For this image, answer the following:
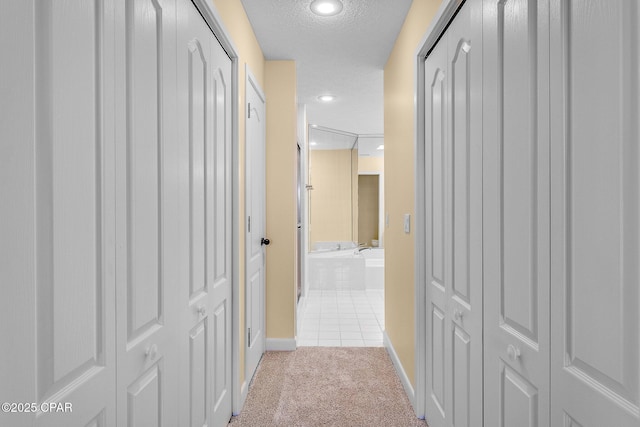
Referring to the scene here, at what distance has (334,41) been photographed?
103 inches

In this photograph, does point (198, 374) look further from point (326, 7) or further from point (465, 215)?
point (326, 7)

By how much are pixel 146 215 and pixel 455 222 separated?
3.92ft

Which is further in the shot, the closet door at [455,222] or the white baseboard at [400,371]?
the white baseboard at [400,371]

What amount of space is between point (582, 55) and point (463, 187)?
0.72 metres

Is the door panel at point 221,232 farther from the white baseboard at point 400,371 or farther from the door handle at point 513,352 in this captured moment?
the door handle at point 513,352

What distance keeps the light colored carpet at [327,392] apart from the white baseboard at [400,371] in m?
0.04

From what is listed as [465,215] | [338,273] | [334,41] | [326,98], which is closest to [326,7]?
[334,41]

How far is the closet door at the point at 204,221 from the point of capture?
54.8 inches

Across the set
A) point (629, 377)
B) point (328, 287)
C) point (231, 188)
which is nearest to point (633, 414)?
point (629, 377)

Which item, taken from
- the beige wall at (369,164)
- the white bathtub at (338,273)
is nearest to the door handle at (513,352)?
the white bathtub at (338,273)

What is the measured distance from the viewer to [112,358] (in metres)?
0.91

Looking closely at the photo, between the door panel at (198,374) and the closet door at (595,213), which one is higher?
the closet door at (595,213)

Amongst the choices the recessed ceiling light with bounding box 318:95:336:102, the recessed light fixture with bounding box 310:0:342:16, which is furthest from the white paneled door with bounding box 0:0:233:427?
the recessed ceiling light with bounding box 318:95:336:102

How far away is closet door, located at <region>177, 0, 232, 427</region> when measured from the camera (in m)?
1.39
